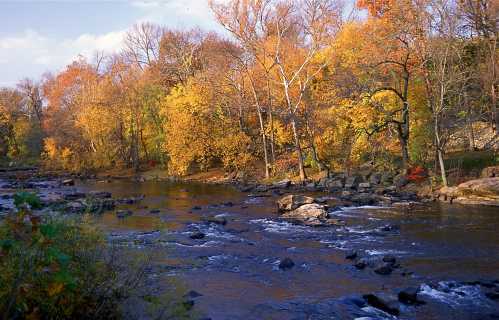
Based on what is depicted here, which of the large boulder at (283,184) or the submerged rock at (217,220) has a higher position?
the large boulder at (283,184)

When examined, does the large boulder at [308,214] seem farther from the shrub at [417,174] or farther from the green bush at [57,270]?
the green bush at [57,270]

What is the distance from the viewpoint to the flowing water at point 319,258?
38.8 feet

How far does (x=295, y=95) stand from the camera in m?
44.2

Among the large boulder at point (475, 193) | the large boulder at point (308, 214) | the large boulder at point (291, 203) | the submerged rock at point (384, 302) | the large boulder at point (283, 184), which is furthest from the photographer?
the large boulder at point (283, 184)

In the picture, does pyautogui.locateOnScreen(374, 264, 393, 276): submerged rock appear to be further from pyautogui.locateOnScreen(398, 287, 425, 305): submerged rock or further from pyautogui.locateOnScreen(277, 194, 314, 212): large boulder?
pyautogui.locateOnScreen(277, 194, 314, 212): large boulder

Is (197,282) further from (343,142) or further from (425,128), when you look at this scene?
(343,142)

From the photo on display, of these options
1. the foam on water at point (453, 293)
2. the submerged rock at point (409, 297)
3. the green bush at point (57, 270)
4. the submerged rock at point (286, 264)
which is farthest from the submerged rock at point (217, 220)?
the green bush at point (57, 270)

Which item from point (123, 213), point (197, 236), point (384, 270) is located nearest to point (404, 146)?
point (123, 213)

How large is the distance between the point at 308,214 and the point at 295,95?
73.9 feet

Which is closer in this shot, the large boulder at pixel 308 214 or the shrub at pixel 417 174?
the large boulder at pixel 308 214

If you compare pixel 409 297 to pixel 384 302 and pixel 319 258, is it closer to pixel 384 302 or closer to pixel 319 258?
pixel 384 302

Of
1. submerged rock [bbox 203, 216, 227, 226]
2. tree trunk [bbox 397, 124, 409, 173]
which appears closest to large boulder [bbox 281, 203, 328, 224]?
submerged rock [bbox 203, 216, 227, 226]

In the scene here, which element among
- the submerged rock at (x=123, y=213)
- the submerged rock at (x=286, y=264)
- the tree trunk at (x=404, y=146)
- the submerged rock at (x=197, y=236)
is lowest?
the submerged rock at (x=286, y=264)

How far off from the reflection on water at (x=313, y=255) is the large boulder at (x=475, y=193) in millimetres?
1653
